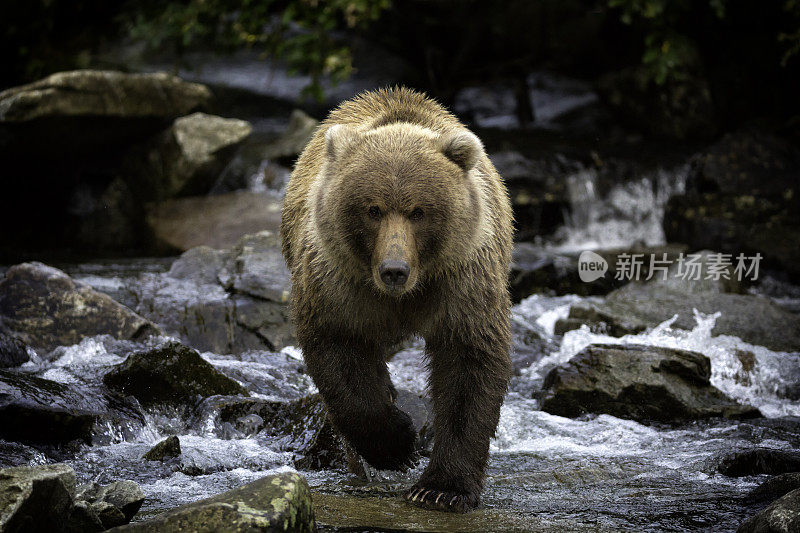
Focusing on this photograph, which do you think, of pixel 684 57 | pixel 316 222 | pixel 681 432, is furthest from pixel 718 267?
pixel 316 222

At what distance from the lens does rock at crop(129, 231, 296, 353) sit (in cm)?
717

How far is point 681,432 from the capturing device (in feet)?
18.6

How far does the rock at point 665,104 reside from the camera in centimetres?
1411

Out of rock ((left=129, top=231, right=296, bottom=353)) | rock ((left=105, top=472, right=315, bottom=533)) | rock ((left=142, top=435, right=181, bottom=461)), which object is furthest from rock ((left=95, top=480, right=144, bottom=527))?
rock ((left=129, top=231, right=296, bottom=353))

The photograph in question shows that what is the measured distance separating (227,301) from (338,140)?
12.2 ft

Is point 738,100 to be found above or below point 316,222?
above

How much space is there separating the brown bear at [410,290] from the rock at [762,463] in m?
1.42

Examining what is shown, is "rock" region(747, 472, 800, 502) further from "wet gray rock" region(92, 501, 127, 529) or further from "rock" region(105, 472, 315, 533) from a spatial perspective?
"wet gray rock" region(92, 501, 127, 529)

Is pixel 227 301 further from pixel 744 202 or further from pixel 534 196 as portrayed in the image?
pixel 744 202

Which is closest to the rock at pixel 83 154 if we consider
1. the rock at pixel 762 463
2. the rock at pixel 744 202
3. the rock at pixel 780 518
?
the rock at pixel 744 202

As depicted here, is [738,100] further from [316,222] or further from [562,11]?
[316,222]

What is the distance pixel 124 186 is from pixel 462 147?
28.9 ft

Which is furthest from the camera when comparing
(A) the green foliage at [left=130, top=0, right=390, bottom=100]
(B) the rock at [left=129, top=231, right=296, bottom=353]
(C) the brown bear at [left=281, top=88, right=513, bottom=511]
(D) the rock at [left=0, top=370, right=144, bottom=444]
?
(A) the green foliage at [left=130, top=0, right=390, bottom=100]

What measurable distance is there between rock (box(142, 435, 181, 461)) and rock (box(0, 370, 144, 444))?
1.41 ft
